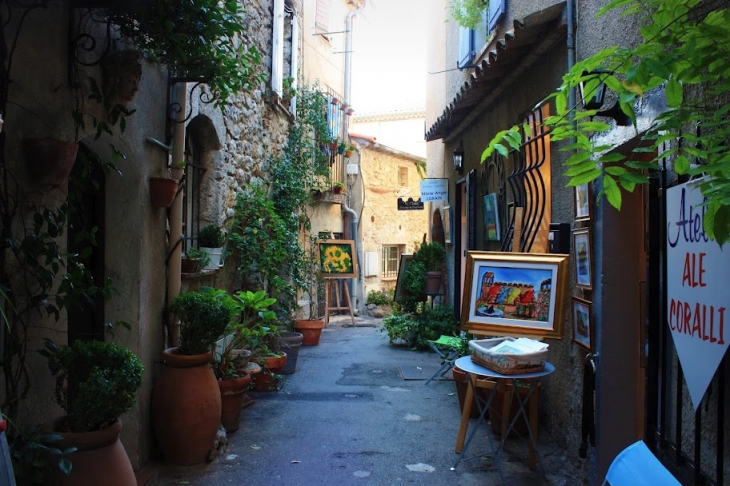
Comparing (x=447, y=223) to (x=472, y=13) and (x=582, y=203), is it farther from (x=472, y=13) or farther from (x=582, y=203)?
(x=582, y=203)

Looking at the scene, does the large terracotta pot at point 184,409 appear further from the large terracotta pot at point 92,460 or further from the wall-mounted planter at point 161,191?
the large terracotta pot at point 92,460

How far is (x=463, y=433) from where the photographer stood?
4.23 meters

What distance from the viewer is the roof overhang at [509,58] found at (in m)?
4.08

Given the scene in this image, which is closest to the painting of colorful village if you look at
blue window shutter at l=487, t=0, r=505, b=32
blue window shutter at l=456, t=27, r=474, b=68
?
blue window shutter at l=487, t=0, r=505, b=32

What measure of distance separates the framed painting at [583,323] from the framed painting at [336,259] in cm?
691

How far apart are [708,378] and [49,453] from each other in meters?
2.48

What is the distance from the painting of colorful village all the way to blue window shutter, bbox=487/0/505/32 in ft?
10.0

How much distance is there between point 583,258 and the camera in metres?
3.75

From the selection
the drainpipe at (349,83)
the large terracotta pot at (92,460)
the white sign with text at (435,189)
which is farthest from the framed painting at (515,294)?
the drainpipe at (349,83)

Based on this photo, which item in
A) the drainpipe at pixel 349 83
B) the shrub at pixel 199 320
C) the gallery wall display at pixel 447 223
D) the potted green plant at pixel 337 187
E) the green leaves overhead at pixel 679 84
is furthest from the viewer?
the drainpipe at pixel 349 83

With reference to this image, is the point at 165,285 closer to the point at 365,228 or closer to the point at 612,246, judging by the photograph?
the point at 612,246

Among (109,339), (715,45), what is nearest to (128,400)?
(109,339)

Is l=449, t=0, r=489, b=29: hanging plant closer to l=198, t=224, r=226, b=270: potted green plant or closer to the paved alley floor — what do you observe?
l=198, t=224, r=226, b=270: potted green plant

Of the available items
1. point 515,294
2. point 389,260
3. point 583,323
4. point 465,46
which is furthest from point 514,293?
point 389,260
